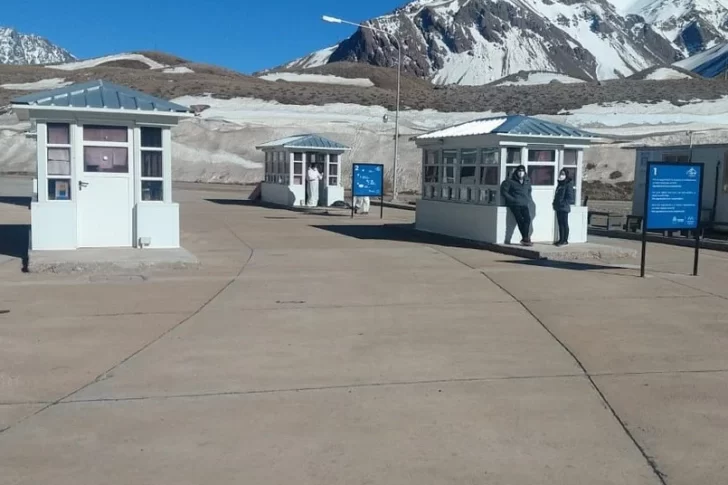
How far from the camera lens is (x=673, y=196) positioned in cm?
1255

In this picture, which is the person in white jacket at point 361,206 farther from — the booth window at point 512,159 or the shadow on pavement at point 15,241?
the booth window at point 512,159

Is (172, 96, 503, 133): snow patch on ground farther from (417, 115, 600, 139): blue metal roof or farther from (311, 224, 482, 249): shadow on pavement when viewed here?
(417, 115, 600, 139): blue metal roof

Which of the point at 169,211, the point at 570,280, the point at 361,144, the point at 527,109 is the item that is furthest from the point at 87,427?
the point at 527,109

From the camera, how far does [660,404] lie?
5992 mm

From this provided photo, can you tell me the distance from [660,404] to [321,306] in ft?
15.2

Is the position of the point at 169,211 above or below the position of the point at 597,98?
below

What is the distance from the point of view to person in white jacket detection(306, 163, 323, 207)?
94.2 ft

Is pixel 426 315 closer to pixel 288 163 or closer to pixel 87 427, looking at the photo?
pixel 87 427

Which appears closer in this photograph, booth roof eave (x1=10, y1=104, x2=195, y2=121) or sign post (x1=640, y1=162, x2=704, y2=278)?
sign post (x1=640, y1=162, x2=704, y2=278)

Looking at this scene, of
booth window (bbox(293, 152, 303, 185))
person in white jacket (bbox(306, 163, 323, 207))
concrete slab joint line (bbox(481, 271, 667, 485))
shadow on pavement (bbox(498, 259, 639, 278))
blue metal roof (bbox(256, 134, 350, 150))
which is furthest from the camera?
booth window (bbox(293, 152, 303, 185))

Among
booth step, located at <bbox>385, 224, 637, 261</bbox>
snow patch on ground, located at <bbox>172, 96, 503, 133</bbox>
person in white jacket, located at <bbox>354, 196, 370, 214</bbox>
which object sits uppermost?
snow patch on ground, located at <bbox>172, 96, 503, 133</bbox>

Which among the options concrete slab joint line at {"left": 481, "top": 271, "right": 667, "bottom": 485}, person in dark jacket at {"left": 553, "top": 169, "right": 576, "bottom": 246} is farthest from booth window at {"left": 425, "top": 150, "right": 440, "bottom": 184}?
concrete slab joint line at {"left": 481, "top": 271, "right": 667, "bottom": 485}

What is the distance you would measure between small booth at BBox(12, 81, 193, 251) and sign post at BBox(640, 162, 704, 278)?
24.4 ft

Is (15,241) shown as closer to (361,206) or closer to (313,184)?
(361,206)
